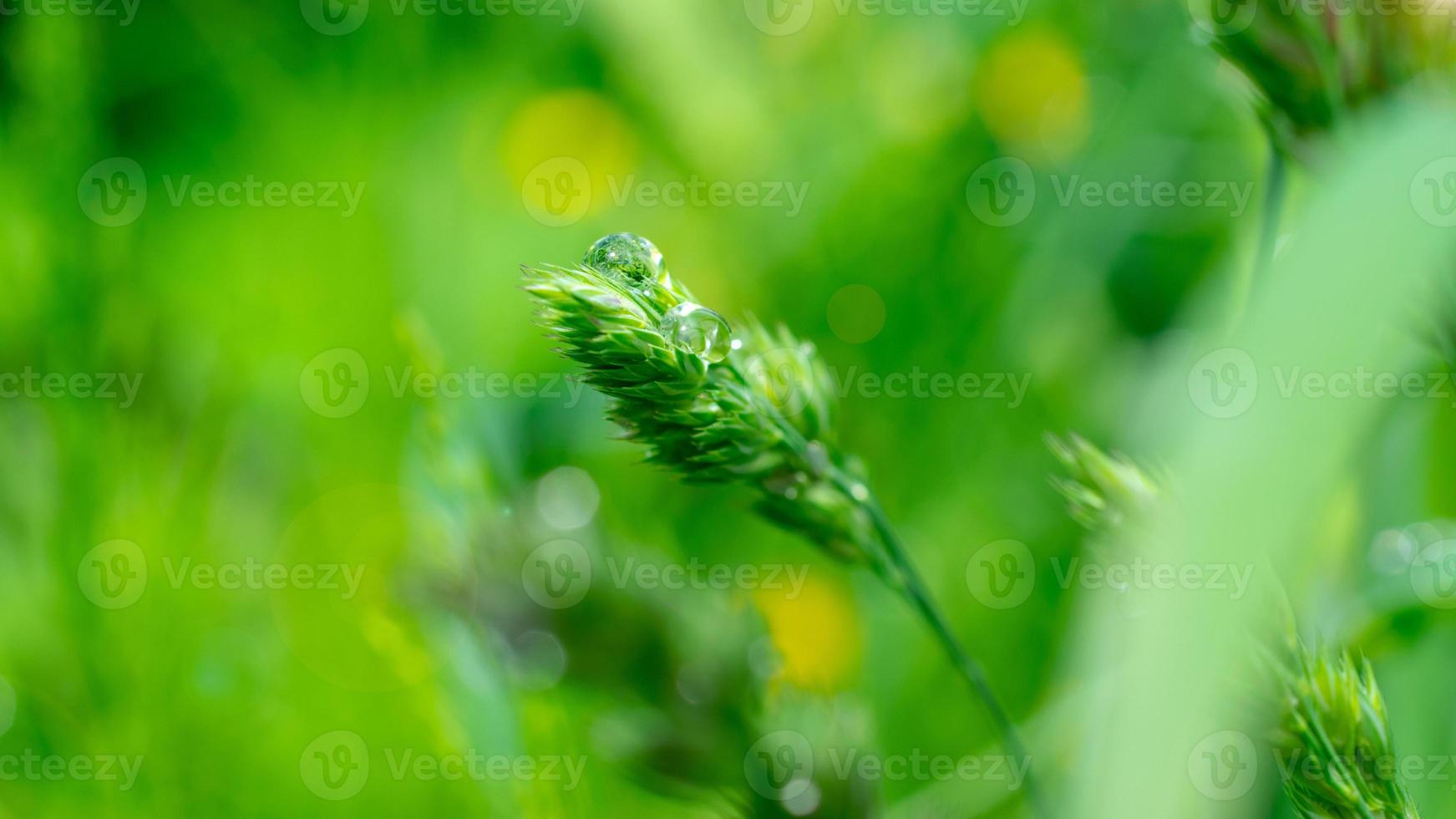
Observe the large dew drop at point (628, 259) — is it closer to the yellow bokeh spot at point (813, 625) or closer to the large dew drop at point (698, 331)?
the large dew drop at point (698, 331)

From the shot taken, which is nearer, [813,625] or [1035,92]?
[813,625]

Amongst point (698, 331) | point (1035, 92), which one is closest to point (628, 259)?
point (698, 331)

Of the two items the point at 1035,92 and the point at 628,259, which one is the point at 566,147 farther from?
the point at 628,259

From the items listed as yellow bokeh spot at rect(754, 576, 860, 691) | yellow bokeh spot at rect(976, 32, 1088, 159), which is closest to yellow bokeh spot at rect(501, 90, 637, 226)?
yellow bokeh spot at rect(976, 32, 1088, 159)

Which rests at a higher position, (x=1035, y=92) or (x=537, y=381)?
(x=1035, y=92)

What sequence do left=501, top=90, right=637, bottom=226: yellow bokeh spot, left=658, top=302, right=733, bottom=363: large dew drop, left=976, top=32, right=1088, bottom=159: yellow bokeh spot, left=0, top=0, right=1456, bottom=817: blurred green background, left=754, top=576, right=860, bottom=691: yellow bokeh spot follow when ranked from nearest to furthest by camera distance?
left=658, top=302, right=733, bottom=363: large dew drop → left=0, top=0, right=1456, bottom=817: blurred green background → left=754, top=576, right=860, bottom=691: yellow bokeh spot → left=976, top=32, right=1088, bottom=159: yellow bokeh spot → left=501, top=90, right=637, bottom=226: yellow bokeh spot

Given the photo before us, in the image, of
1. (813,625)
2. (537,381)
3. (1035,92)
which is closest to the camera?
(813,625)

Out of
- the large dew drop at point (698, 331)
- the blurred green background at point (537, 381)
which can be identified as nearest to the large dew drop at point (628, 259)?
the large dew drop at point (698, 331)

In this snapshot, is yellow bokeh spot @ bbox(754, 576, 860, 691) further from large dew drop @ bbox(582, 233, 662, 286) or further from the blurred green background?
large dew drop @ bbox(582, 233, 662, 286)
